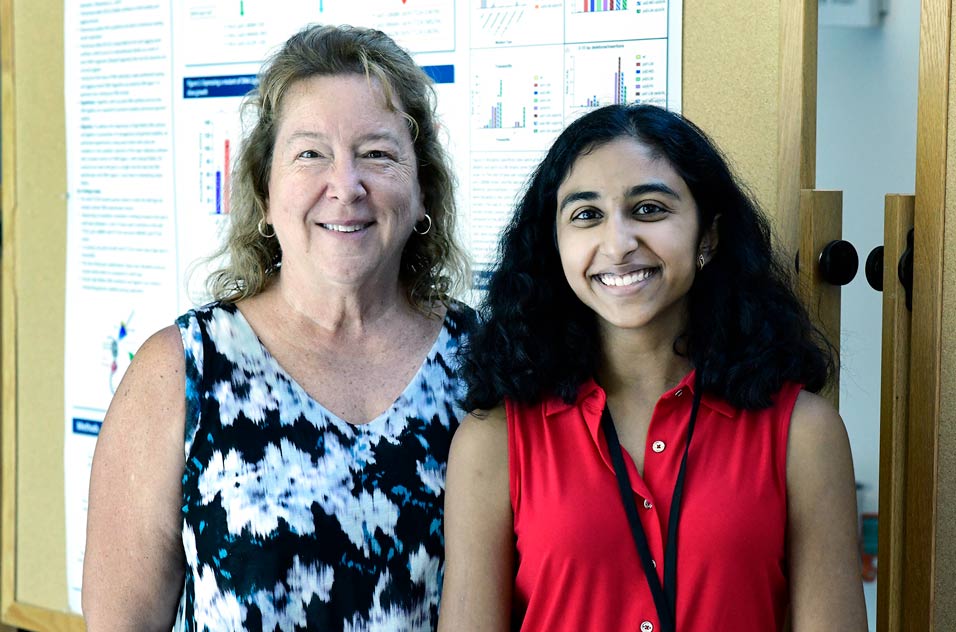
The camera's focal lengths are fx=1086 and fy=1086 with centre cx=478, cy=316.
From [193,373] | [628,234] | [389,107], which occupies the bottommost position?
[193,373]

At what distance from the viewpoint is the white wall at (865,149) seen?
264cm

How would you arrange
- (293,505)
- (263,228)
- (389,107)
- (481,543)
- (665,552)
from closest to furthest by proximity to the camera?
(665,552) → (481,543) → (293,505) → (389,107) → (263,228)

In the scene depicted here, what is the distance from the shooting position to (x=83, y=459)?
3164mm

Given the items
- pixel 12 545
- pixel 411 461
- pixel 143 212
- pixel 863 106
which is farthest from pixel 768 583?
pixel 12 545

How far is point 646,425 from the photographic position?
1569mm

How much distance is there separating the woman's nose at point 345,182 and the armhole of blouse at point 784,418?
2.47ft

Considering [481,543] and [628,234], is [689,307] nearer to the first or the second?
[628,234]

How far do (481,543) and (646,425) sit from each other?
11.5 inches

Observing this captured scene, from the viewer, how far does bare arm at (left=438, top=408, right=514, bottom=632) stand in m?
1.56

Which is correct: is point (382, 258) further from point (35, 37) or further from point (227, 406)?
point (35, 37)

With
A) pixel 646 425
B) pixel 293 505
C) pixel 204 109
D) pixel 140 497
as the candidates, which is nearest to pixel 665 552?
pixel 646 425

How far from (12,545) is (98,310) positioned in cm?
83

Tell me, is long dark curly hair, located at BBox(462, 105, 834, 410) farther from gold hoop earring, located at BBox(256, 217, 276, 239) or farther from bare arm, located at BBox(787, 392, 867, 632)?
gold hoop earring, located at BBox(256, 217, 276, 239)

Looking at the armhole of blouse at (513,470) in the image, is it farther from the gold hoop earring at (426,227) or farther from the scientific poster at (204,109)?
the scientific poster at (204,109)
